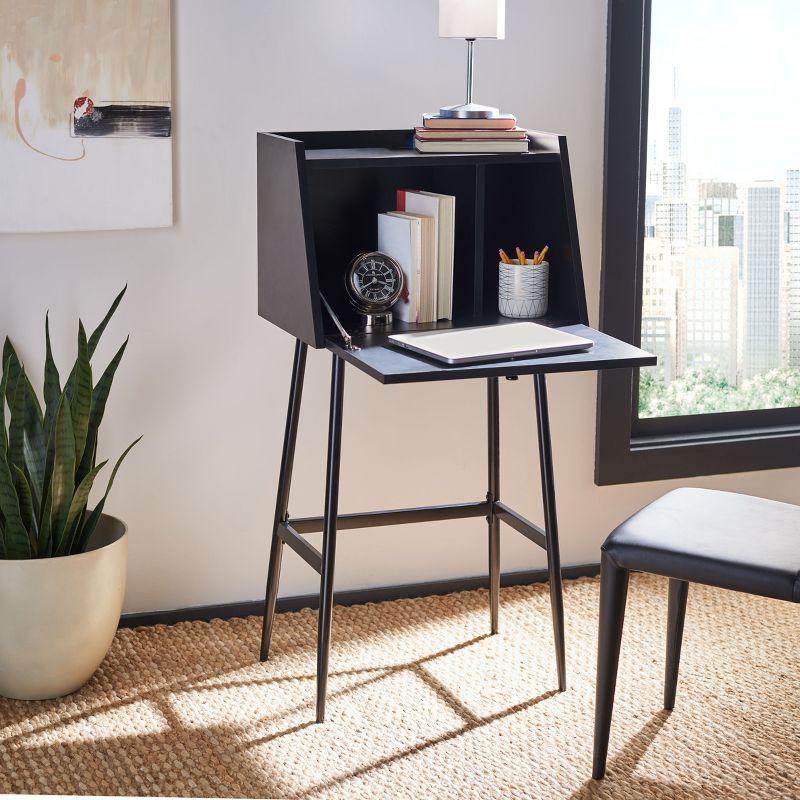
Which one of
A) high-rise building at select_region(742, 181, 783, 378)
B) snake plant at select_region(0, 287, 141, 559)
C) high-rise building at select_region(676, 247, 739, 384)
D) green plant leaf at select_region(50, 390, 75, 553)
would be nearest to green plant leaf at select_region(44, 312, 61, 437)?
snake plant at select_region(0, 287, 141, 559)

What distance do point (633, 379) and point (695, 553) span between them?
111 cm

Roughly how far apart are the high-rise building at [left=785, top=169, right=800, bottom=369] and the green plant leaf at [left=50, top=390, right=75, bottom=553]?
1.99m

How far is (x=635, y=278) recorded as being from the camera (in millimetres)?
2891

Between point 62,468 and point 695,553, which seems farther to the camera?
point 62,468

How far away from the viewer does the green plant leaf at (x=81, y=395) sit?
2.28 metres

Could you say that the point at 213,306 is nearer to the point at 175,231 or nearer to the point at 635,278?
the point at 175,231

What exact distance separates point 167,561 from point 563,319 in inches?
44.2

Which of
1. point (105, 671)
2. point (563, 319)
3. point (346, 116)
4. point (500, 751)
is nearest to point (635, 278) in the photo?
point (563, 319)

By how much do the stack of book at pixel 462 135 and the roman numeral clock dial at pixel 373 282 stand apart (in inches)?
9.6

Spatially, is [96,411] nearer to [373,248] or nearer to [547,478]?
[373,248]

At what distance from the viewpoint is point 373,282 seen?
2312 mm

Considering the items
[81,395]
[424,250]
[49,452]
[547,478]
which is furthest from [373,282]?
[49,452]

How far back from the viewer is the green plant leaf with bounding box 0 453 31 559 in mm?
2218

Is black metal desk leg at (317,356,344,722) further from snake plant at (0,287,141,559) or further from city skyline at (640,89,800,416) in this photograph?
city skyline at (640,89,800,416)
